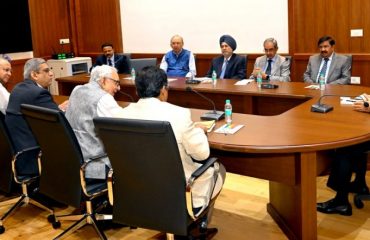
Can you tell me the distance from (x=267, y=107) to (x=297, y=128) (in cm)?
157

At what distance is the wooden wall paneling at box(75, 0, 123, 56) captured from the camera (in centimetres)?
790

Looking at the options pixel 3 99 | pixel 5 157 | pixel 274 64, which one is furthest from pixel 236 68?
pixel 5 157

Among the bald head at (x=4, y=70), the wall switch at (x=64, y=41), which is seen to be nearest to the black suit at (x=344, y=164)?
the bald head at (x=4, y=70)

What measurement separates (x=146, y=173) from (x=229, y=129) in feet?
2.58

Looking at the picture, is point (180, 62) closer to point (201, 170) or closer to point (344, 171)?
point (344, 171)

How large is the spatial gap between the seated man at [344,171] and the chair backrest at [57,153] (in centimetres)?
168

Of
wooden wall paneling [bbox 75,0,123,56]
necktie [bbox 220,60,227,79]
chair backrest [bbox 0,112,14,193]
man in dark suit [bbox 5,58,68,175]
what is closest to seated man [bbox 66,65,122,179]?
man in dark suit [bbox 5,58,68,175]

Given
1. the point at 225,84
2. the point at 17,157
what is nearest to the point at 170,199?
the point at 17,157

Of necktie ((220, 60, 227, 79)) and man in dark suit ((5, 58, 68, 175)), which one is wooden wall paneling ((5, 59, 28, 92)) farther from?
man in dark suit ((5, 58, 68, 175))

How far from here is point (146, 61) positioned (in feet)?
20.4

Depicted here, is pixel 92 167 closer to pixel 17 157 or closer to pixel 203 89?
pixel 17 157

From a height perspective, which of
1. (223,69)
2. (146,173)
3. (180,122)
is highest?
(223,69)

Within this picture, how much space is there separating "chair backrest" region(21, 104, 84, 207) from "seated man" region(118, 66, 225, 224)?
384 mm

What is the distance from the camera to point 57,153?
2719 mm
